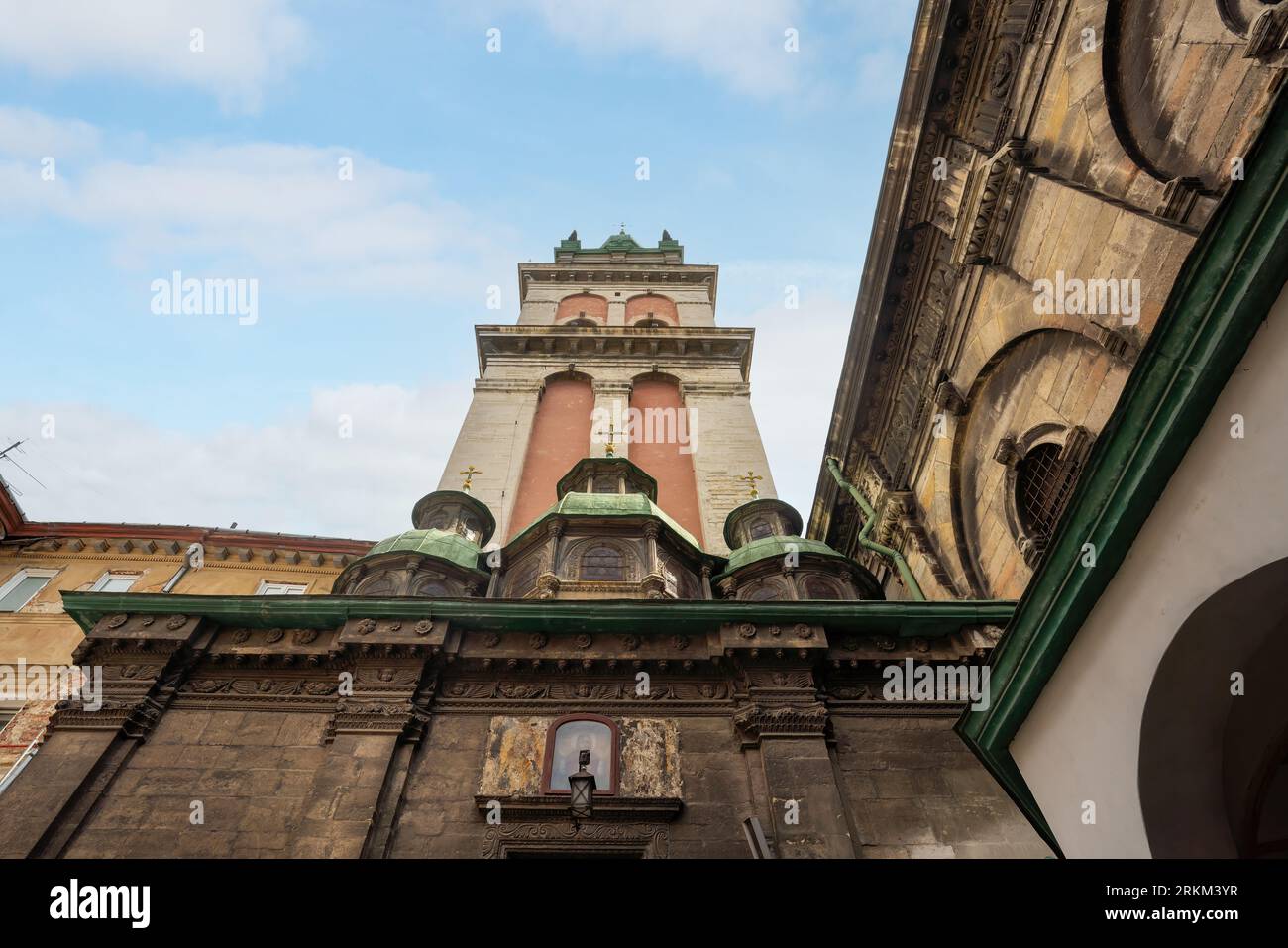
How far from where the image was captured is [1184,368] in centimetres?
574

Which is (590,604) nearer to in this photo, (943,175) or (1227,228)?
(1227,228)

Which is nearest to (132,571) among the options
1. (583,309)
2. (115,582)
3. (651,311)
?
(115,582)

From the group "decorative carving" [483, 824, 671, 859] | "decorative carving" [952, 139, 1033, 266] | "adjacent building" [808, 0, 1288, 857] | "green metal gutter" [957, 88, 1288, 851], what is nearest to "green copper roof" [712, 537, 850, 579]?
"adjacent building" [808, 0, 1288, 857]

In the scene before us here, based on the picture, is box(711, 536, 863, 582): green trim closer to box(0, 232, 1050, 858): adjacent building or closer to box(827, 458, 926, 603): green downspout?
box(0, 232, 1050, 858): adjacent building

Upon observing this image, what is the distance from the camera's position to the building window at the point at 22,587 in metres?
17.4

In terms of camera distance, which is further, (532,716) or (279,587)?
(279,587)

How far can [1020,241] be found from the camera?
1407 cm

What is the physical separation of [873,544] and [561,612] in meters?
9.84

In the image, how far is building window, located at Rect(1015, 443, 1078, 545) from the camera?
1316 cm

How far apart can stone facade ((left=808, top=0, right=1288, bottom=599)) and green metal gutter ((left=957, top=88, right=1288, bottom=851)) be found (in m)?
5.05

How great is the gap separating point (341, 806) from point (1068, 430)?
11269mm

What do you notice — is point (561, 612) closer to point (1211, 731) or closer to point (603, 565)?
point (603, 565)

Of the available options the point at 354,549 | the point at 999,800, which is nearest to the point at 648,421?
the point at 354,549

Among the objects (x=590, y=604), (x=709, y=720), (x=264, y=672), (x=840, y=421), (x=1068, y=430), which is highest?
(x=840, y=421)
